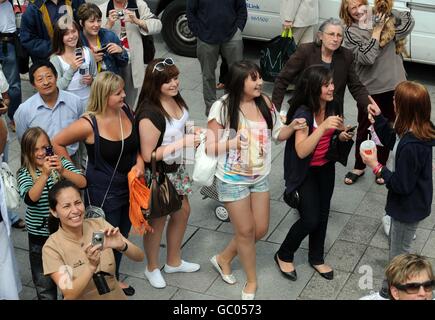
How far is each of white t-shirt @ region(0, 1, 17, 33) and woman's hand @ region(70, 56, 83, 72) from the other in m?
1.72

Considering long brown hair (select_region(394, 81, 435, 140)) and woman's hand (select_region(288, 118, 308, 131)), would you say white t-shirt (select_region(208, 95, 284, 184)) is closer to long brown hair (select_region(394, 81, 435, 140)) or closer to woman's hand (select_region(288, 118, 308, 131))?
woman's hand (select_region(288, 118, 308, 131))

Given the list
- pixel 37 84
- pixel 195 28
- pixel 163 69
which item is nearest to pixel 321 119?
pixel 163 69

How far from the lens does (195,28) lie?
9.10 metres

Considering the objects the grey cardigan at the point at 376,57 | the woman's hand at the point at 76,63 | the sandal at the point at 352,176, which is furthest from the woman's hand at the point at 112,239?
the sandal at the point at 352,176

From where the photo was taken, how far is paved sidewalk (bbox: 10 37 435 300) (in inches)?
257

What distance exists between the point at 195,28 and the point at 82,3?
1290 mm

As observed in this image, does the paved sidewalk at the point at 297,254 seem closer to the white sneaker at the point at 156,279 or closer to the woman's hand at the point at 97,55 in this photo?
the white sneaker at the point at 156,279

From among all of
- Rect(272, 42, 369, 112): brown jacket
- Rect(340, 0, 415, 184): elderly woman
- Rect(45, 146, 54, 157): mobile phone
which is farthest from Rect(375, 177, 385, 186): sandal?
Rect(45, 146, 54, 157): mobile phone

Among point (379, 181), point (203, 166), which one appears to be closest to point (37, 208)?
point (203, 166)

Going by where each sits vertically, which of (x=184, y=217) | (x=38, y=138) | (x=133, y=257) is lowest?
(x=184, y=217)

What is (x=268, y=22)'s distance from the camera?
34.2ft

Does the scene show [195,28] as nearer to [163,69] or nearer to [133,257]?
[163,69]

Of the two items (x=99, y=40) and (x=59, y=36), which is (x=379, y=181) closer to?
(x=99, y=40)

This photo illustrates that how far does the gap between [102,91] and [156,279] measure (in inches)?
62.2
